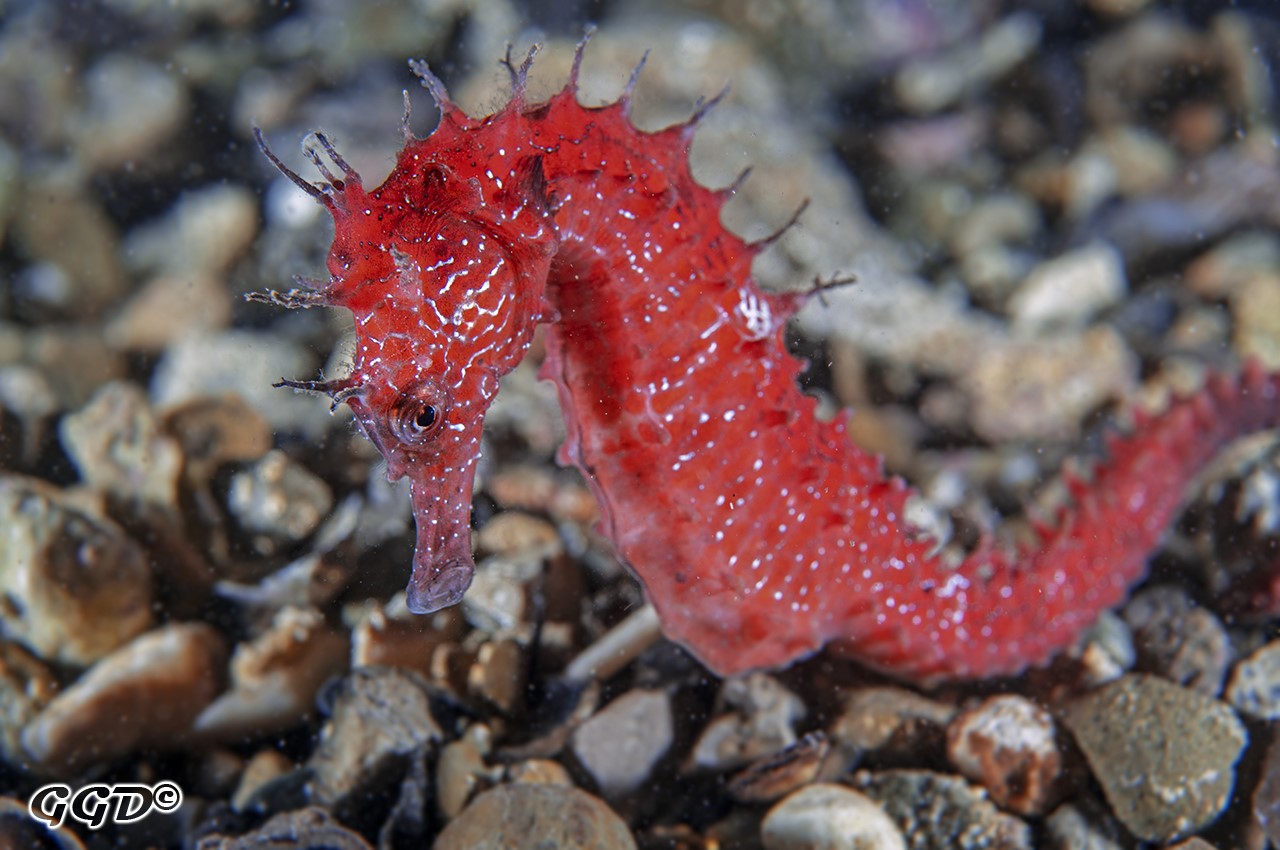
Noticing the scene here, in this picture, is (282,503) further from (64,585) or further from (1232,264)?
(1232,264)

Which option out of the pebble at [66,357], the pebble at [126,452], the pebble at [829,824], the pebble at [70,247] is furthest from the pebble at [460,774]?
the pebble at [70,247]

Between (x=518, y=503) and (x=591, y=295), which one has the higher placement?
(x=591, y=295)

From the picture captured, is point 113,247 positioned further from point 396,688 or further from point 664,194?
point 664,194

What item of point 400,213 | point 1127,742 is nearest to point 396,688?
point 400,213

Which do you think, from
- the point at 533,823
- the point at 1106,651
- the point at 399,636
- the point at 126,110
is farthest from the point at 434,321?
the point at 126,110

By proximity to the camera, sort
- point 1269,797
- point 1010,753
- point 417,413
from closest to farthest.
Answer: point 417,413
point 1269,797
point 1010,753

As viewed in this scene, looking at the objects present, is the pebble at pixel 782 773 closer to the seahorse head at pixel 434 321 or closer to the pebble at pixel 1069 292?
the seahorse head at pixel 434 321

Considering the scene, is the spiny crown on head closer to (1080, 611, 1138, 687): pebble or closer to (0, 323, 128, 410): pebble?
(1080, 611, 1138, 687): pebble
